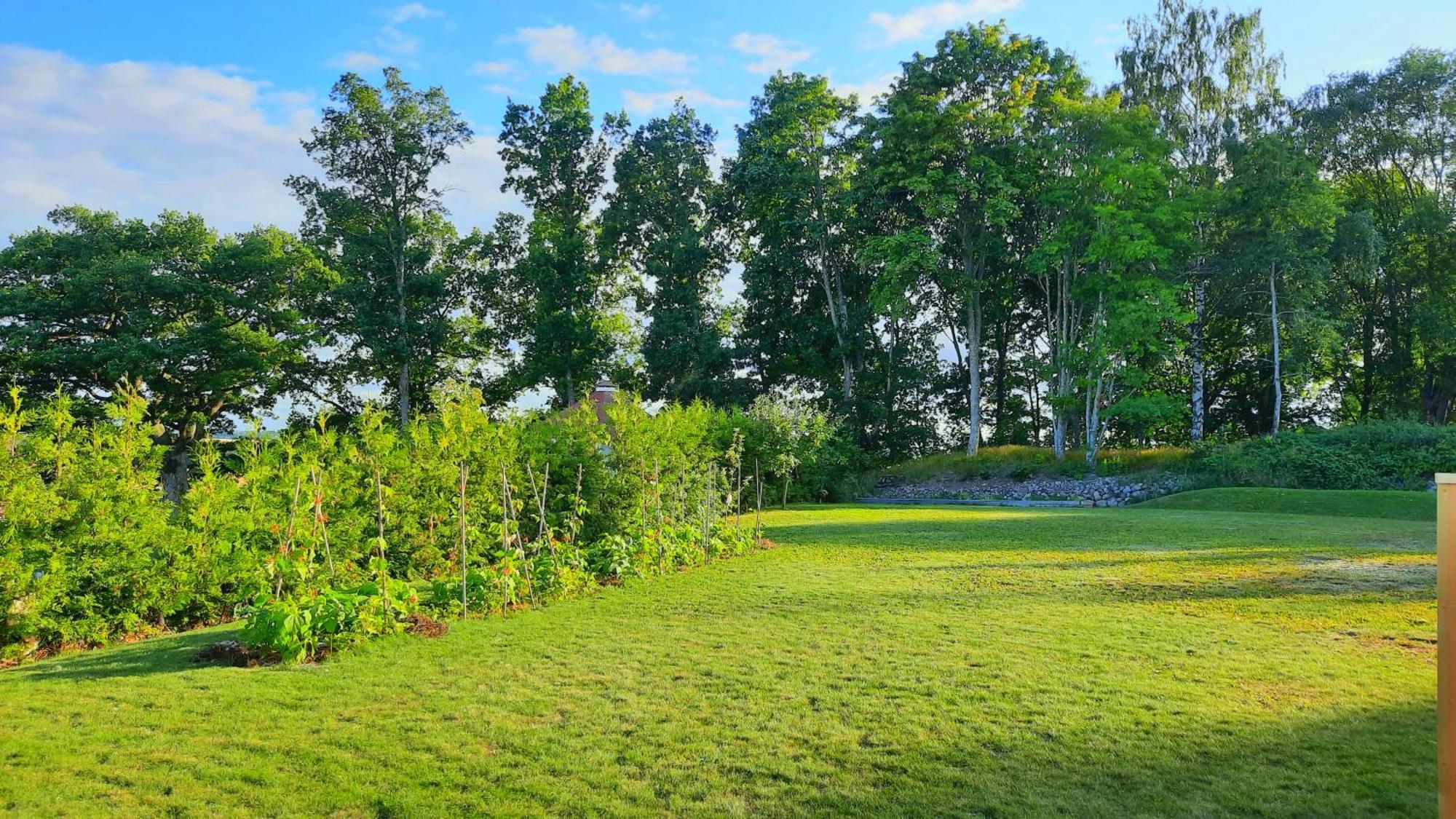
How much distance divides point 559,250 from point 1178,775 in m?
27.5

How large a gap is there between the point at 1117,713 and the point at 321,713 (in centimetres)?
386

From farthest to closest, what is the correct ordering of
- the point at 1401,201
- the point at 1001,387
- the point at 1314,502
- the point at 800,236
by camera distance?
1. the point at 1001,387
2. the point at 800,236
3. the point at 1401,201
4. the point at 1314,502

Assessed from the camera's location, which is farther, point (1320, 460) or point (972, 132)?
point (972, 132)

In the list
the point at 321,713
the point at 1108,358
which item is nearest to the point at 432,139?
the point at 1108,358

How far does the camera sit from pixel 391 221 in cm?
2928

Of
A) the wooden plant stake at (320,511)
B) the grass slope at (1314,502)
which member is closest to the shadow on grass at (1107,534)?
the grass slope at (1314,502)

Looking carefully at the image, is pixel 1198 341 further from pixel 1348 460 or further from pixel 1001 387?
pixel 1348 460

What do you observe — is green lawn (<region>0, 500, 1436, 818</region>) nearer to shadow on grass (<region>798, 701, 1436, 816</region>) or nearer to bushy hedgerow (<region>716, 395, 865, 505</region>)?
shadow on grass (<region>798, 701, 1436, 816</region>)

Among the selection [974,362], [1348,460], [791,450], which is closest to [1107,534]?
[791,450]

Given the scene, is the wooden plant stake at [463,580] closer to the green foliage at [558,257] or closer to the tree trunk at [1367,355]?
the green foliage at [558,257]

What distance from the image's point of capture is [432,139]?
30.1 m

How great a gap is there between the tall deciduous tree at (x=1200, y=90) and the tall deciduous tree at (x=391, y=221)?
23914mm

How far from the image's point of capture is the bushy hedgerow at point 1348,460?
58.2ft

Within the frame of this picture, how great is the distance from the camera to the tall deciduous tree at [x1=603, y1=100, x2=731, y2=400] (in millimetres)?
28312
